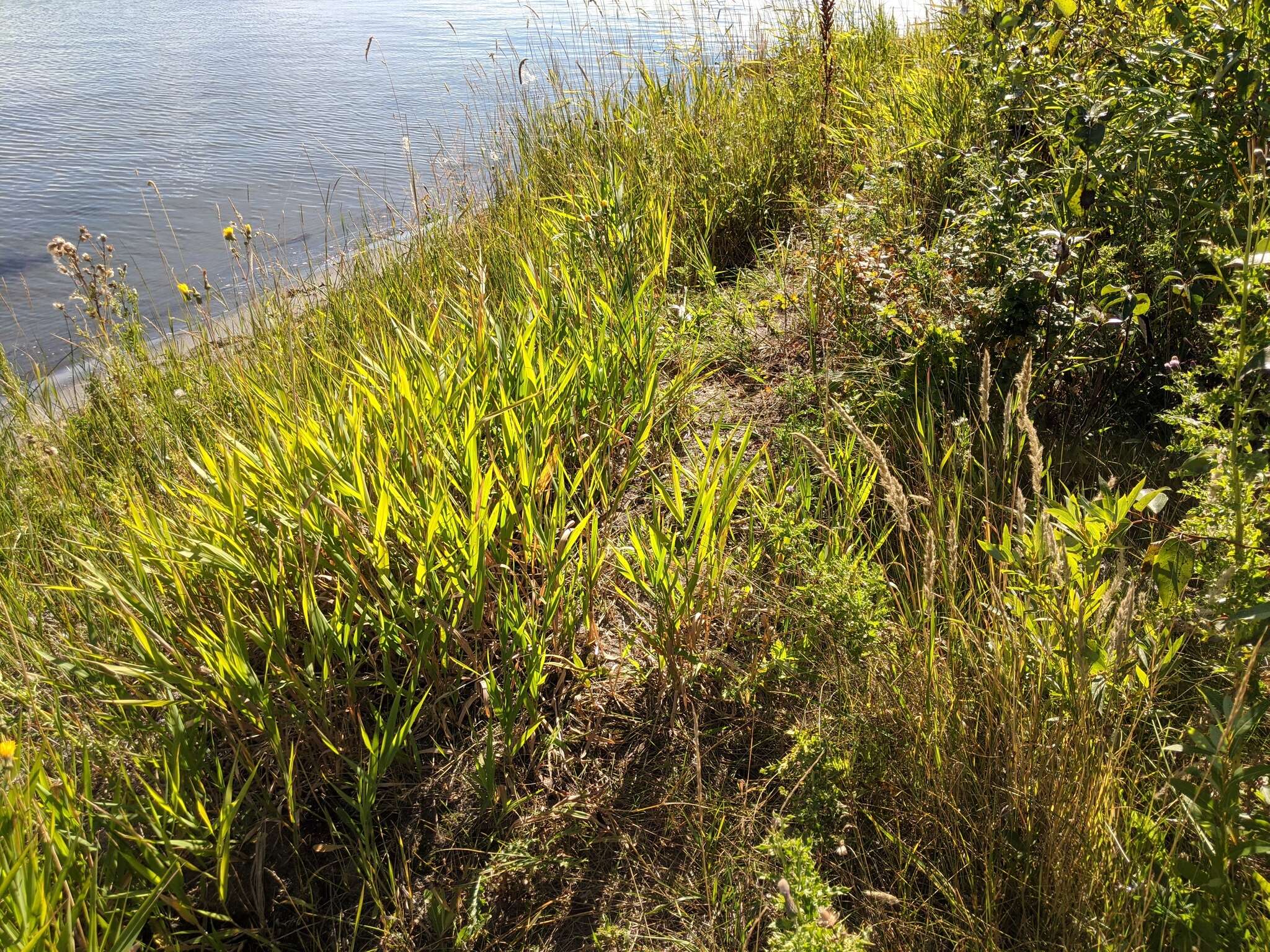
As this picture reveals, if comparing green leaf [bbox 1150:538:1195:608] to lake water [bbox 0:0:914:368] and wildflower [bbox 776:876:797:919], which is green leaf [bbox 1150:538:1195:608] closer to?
wildflower [bbox 776:876:797:919]

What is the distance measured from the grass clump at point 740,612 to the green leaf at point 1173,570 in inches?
1.0

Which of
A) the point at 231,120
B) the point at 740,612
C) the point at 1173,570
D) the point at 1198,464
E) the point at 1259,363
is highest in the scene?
the point at 231,120

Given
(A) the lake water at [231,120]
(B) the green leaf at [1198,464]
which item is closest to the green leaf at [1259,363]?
(B) the green leaf at [1198,464]

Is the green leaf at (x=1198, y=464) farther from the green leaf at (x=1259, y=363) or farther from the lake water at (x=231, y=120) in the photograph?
the lake water at (x=231, y=120)

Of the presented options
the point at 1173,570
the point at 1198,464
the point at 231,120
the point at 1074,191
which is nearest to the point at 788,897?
the point at 1173,570

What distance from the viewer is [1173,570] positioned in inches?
53.8

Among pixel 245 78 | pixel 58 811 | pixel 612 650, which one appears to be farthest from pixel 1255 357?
pixel 245 78

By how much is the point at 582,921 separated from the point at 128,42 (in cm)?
1200

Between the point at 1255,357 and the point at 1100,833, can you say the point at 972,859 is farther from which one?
the point at 1255,357

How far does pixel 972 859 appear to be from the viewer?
4.48 feet

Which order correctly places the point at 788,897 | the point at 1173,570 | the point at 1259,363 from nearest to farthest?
the point at 788,897, the point at 1259,363, the point at 1173,570

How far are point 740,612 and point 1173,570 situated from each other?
81 cm

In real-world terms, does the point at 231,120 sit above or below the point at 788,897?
above

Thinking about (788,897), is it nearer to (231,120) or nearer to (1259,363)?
(1259,363)
